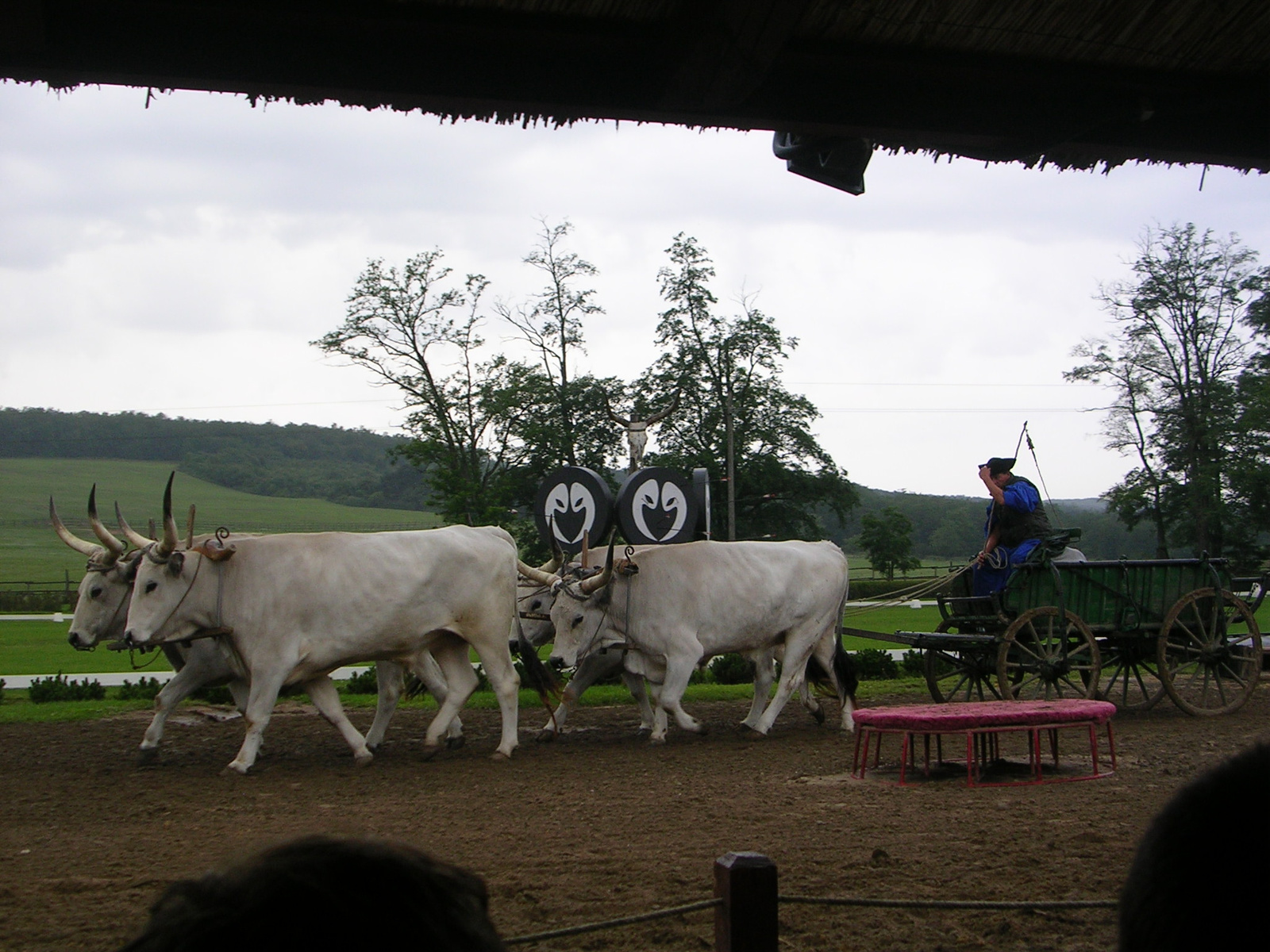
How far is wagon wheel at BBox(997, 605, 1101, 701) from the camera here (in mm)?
10078

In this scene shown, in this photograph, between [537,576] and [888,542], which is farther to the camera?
[888,542]

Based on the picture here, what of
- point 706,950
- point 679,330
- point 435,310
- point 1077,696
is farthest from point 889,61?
point 679,330

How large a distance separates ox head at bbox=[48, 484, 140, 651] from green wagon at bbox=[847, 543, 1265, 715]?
695 cm

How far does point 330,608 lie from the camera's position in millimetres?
9594

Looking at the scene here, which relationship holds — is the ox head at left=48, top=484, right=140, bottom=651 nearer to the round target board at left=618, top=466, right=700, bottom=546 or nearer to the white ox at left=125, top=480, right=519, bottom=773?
the white ox at left=125, top=480, right=519, bottom=773

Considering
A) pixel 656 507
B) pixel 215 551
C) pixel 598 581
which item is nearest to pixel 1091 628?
pixel 598 581

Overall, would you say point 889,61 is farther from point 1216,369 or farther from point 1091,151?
point 1216,369

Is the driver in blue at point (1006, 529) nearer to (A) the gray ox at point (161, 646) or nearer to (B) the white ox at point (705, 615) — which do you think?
(B) the white ox at point (705, 615)

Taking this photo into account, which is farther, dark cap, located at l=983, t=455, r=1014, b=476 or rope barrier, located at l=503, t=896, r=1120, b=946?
dark cap, located at l=983, t=455, r=1014, b=476

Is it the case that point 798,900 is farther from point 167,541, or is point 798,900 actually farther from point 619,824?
point 167,541

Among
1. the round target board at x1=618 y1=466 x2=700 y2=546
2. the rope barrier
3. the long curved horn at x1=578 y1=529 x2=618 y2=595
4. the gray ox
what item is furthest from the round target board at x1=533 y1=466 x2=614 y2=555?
the rope barrier

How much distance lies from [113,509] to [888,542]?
155 ft

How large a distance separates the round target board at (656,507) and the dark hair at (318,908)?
15.0 metres

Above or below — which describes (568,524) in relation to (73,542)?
above
